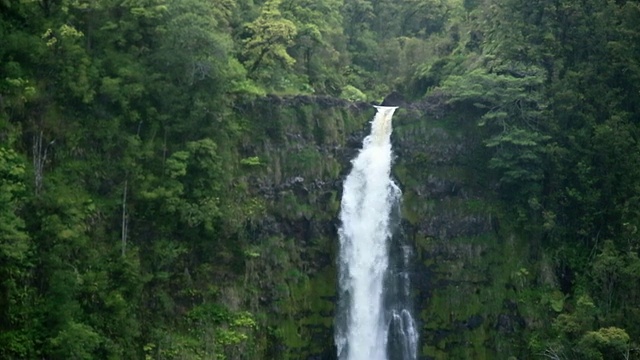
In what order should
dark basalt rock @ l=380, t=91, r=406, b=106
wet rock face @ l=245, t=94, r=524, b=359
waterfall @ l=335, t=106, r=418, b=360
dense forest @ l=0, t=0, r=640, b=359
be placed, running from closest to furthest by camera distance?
dense forest @ l=0, t=0, r=640, b=359, waterfall @ l=335, t=106, r=418, b=360, wet rock face @ l=245, t=94, r=524, b=359, dark basalt rock @ l=380, t=91, r=406, b=106

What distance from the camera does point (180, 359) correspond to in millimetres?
24359

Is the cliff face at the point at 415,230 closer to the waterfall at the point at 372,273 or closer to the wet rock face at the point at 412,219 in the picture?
the wet rock face at the point at 412,219

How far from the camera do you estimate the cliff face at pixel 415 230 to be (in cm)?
2797

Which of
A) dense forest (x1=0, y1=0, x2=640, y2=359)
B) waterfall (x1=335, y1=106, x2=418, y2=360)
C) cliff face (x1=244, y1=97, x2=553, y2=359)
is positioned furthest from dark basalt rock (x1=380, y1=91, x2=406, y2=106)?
waterfall (x1=335, y1=106, x2=418, y2=360)

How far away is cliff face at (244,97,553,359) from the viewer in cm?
2797

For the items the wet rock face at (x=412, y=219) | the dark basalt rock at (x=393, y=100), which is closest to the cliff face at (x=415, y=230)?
the wet rock face at (x=412, y=219)

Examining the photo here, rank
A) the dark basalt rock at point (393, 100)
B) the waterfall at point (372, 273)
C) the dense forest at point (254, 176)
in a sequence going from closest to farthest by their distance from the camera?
the dense forest at point (254, 176) → the waterfall at point (372, 273) → the dark basalt rock at point (393, 100)

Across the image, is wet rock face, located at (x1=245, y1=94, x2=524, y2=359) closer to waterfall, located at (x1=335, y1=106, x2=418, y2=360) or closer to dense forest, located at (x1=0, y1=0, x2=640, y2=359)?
dense forest, located at (x1=0, y1=0, x2=640, y2=359)

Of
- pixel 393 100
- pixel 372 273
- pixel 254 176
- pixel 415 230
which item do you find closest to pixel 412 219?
pixel 415 230

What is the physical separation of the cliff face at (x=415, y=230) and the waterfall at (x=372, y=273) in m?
0.41

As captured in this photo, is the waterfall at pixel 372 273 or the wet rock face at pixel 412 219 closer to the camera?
the waterfall at pixel 372 273

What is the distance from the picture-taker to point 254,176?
28.7m

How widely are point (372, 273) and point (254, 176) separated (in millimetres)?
5817

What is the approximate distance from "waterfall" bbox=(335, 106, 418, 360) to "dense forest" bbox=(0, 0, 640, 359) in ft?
1.99
